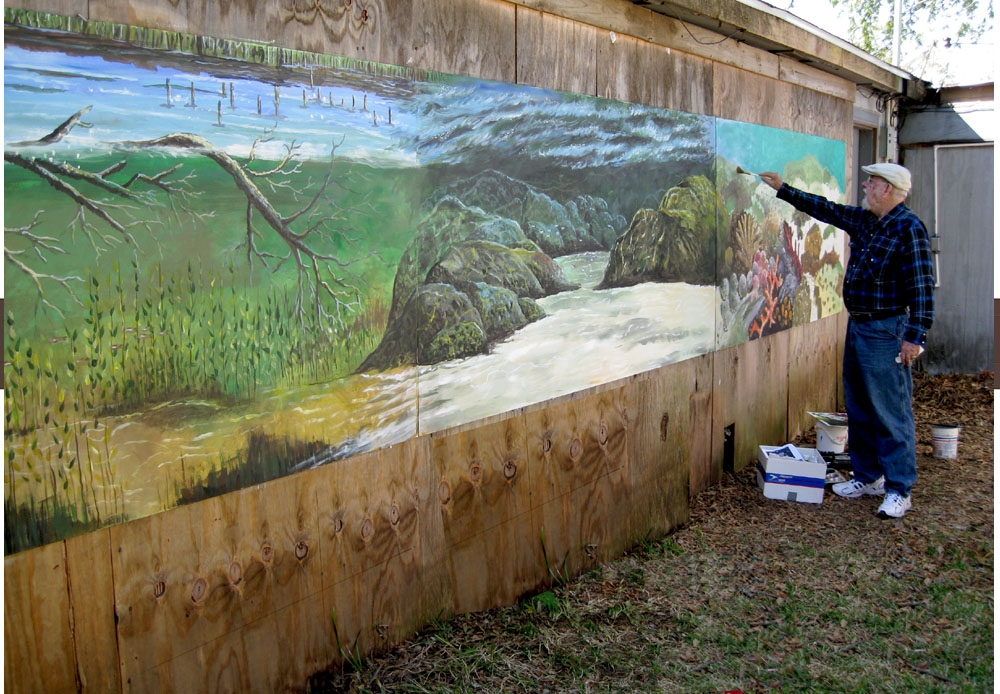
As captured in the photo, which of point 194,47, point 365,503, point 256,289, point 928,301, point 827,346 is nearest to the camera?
point 194,47

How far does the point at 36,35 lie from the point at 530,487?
8.16 feet

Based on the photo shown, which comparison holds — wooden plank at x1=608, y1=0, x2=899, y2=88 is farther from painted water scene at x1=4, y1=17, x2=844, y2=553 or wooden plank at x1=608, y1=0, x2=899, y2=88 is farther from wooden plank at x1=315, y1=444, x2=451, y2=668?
wooden plank at x1=315, y1=444, x2=451, y2=668

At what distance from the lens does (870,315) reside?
5.08 metres

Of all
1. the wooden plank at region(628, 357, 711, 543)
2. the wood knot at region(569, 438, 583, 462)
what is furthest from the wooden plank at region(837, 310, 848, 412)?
the wood knot at region(569, 438, 583, 462)

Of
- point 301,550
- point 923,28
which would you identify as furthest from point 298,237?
point 923,28

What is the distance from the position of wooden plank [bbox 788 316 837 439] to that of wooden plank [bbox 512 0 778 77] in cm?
200

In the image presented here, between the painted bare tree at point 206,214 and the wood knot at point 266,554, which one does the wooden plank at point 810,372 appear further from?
the wood knot at point 266,554

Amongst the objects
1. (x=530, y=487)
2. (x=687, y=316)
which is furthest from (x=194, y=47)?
(x=687, y=316)

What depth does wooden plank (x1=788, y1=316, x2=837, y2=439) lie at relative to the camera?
6.60 metres

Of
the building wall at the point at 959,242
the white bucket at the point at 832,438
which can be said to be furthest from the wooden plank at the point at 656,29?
the building wall at the point at 959,242

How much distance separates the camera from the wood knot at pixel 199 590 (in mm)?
2477

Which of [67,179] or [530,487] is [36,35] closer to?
[67,179]

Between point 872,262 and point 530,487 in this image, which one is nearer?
point 530,487

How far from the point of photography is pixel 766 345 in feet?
19.8
